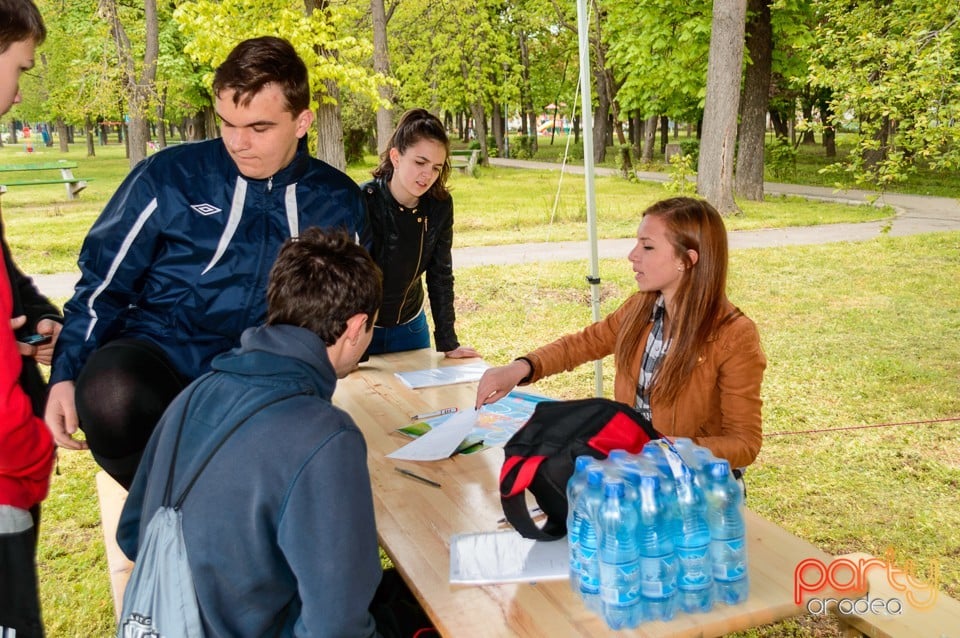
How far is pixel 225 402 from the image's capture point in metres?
1.65

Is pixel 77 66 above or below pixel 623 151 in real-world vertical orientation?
above

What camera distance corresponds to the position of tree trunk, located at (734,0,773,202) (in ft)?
50.9

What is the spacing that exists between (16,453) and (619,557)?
1294 mm

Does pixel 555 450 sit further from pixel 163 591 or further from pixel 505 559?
pixel 163 591

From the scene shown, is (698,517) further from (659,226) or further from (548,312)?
(548,312)

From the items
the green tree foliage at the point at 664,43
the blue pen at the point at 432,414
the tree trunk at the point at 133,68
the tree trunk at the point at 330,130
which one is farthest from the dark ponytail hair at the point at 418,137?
the green tree foliage at the point at 664,43

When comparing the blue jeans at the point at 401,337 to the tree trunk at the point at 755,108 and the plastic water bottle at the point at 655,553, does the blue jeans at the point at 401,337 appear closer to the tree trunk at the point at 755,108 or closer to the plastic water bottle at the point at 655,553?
the plastic water bottle at the point at 655,553

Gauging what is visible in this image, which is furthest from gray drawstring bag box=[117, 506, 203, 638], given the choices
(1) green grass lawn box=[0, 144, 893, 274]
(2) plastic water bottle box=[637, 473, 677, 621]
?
(1) green grass lawn box=[0, 144, 893, 274]

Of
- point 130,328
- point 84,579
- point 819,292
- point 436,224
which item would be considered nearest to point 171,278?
point 130,328

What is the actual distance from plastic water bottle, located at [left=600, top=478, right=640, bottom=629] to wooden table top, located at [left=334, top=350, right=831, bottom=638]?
4 centimetres

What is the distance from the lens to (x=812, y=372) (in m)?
6.29

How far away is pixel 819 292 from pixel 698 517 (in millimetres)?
7902

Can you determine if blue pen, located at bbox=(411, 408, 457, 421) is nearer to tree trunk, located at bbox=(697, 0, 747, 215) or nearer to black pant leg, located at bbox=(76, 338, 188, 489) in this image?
black pant leg, located at bbox=(76, 338, 188, 489)

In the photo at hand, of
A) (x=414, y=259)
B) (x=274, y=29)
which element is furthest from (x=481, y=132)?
(x=414, y=259)
